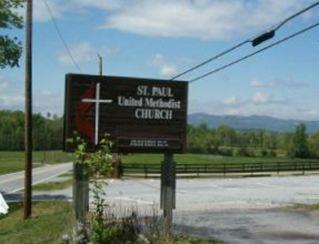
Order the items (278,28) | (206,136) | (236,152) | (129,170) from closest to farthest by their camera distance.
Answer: (278,28)
(129,170)
(236,152)
(206,136)

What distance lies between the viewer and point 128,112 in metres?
17.3

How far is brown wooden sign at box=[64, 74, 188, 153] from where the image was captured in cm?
1683

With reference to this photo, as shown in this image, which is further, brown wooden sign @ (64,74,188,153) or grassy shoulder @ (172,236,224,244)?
brown wooden sign @ (64,74,188,153)

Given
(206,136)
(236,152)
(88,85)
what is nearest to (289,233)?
(88,85)

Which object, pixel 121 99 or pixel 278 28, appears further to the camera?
pixel 121 99

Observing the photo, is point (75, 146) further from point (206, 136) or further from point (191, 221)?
point (206, 136)

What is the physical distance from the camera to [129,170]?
2418 inches

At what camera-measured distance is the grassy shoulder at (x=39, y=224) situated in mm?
21203

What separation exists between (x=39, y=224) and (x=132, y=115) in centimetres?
800

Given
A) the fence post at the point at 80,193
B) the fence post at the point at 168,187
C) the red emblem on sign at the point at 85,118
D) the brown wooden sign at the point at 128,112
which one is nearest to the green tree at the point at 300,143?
the fence post at the point at 168,187

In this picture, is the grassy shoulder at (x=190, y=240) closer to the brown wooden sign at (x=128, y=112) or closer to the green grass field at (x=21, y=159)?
the brown wooden sign at (x=128, y=112)

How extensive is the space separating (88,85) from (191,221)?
20.8 feet

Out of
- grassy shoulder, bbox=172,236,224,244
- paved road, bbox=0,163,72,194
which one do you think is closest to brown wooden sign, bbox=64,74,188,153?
grassy shoulder, bbox=172,236,224,244

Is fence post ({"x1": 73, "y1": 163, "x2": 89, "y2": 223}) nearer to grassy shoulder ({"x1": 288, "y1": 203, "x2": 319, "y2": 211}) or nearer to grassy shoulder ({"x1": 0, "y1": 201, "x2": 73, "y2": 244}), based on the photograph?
grassy shoulder ({"x1": 0, "y1": 201, "x2": 73, "y2": 244})
